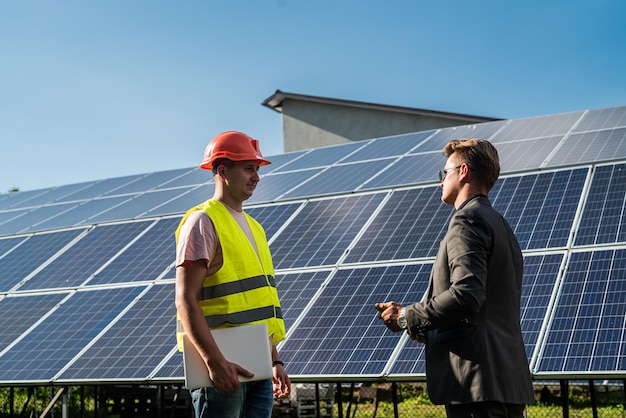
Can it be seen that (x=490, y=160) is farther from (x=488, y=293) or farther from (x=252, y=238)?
(x=252, y=238)

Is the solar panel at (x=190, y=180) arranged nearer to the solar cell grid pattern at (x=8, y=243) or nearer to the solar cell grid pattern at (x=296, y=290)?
the solar cell grid pattern at (x=8, y=243)

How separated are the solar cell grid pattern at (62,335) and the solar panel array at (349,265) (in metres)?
0.02

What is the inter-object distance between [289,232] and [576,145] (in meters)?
3.91

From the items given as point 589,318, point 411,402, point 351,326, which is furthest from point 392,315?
point 411,402

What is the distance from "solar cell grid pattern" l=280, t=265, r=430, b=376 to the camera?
7.70m

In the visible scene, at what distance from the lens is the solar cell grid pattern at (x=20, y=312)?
1008 centimetres

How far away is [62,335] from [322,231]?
3.11 meters

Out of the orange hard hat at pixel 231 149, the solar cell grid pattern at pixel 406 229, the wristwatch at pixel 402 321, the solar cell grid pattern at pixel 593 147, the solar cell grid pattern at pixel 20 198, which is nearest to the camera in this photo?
the wristwatch at pixel 402 321

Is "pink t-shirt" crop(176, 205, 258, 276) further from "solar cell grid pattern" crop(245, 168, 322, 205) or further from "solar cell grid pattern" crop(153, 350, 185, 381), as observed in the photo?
"solar cell grid pattern" crop(245, 168, 322, 205)

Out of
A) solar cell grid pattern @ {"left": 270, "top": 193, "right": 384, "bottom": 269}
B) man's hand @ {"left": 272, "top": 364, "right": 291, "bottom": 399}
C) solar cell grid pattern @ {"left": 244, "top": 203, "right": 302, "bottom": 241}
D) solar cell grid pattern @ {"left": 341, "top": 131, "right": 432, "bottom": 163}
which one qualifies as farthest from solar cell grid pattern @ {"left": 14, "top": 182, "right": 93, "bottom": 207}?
man's hand @ {"left": 272, "top": 364, "right": 291, "bottom": 399}

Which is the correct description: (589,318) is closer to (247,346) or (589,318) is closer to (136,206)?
(247,346)

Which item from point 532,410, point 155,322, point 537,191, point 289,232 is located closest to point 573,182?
point 537,191

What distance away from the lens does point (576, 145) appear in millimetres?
11297

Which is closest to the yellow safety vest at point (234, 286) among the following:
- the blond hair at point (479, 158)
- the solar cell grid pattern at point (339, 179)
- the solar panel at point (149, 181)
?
the blond hair at point (479, 158)
